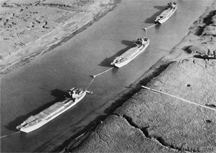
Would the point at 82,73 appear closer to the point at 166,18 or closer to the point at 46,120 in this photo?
the point at 46,120

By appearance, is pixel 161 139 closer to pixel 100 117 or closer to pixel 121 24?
pixel 100 117

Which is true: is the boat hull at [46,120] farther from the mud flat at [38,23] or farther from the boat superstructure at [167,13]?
the boat superstructure at [167,13]

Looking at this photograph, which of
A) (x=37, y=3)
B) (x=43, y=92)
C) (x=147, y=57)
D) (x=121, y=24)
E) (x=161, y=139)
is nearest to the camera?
(x=161, y=139)

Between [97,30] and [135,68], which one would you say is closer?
[135,68]

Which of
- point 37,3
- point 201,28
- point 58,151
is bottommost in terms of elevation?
point 58,151

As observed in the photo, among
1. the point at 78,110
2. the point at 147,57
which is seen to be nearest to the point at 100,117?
the point at 78,110

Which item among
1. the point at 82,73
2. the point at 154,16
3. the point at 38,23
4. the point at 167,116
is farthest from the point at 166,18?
the point at 167,116
